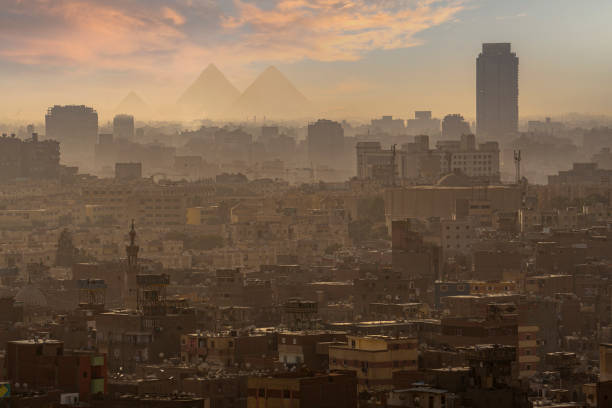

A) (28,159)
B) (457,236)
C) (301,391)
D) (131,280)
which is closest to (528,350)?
(301,391)

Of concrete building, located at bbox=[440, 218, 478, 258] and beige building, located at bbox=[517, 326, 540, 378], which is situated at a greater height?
concrete building, located at bbox=[440, 218, 478, 258]

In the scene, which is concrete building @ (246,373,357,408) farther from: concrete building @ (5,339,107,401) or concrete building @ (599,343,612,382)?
concrete building @ (599,343,612,382)

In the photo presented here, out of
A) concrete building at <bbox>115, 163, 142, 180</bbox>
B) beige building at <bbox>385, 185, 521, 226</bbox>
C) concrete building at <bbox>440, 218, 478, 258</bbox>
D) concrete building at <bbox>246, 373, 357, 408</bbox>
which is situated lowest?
concrete building at <bbox>246, 373, 357, 408</bbox>

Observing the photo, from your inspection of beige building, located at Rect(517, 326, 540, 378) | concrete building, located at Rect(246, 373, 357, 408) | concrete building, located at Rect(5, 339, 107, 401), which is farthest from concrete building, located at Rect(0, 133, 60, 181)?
A: concrete building, located at Rect(246, 373, 357, 408)

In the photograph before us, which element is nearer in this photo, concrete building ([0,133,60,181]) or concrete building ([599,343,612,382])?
concrete building ([599,343,612,382])

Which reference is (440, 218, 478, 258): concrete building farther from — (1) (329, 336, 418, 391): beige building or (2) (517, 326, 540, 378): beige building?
(1) (329, 336, 418, 391): beige building


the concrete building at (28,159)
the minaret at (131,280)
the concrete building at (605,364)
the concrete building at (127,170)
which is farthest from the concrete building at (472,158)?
the concrete building at (605,364)

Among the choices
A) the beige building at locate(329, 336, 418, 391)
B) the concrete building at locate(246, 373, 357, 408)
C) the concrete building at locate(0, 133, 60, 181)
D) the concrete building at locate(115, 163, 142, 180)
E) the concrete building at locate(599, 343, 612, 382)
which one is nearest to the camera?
the concrete building at locate(246, 373, 357, 408)

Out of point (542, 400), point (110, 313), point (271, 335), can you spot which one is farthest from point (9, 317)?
point (542, 400)

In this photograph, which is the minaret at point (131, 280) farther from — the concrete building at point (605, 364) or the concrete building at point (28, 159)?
the concrete building at point (28, 159)

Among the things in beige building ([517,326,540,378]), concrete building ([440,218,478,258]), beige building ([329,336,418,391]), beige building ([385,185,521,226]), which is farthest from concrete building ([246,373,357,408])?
beige building ([385,185,521,226])

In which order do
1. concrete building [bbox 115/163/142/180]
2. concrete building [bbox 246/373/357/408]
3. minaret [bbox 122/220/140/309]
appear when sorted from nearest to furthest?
concrete building [bbox 246/373/357/408] < minaret [bbox 122/220/140/309] < concrete building [bbox 115/163/142/180]
